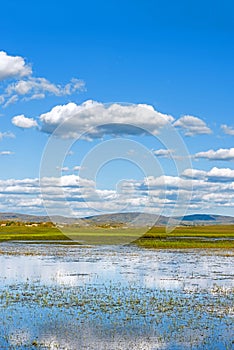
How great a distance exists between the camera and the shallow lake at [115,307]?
16250 mm

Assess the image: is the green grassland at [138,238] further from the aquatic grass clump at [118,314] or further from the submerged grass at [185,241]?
the aquatic grass clump at [118,314]

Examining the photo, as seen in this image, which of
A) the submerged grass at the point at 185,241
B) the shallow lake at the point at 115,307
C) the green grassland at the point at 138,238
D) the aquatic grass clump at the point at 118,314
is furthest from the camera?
the green grassland at the point at 138,238

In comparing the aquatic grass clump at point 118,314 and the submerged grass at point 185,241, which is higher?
the submerged grass at point 185,241

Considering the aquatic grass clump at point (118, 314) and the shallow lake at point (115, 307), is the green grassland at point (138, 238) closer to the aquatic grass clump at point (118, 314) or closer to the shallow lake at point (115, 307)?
the shallow lake at point (115, 307)

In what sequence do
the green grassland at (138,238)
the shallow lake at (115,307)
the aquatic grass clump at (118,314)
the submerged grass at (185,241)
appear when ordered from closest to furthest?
1. the shallow lake at (115,307)
2. the aquatic grass clump at (118,314)
3. the submerged grass at (185,241)
4. the green grassland at (138,238)

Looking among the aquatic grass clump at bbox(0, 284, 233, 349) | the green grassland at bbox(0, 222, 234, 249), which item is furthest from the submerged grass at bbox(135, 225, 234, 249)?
the aquatic grass clump at bbox(0, 284, 233, 349)

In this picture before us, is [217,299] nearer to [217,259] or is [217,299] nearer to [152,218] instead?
[217,259]

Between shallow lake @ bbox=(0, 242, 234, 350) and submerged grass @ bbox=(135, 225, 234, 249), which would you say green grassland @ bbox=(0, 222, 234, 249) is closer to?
submerged grass @ bbox=(135, 225, 234, 249)

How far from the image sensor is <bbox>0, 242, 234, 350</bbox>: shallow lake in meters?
16.2

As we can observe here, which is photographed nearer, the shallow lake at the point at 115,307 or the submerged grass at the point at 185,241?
the shallow lake at the point at 115,307

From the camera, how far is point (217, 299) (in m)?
23.5

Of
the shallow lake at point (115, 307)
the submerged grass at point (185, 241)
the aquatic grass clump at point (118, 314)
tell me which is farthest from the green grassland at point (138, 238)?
the aquatic grass clump at point (118, 314)

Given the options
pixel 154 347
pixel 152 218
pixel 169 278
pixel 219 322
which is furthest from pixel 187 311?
pixel 152 218

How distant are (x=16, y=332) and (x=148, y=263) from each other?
24.1 metres
